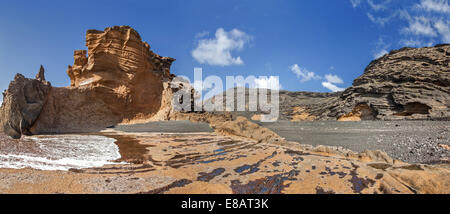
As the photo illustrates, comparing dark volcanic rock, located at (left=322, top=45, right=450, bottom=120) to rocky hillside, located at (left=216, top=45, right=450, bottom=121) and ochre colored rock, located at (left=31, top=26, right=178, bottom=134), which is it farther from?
ochre colored rock, located at (left=31, top=26, right=178, bottom=134)

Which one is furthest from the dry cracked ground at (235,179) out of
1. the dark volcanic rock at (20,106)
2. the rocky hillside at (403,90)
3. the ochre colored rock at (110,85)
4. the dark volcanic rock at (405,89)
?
the ochre colored rock at (110,85)

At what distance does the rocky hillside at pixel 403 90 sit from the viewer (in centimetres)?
1464

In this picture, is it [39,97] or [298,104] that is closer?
[39,97]

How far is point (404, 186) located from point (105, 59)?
23902mm

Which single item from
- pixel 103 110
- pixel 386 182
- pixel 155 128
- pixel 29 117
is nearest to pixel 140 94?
pixel 103 110

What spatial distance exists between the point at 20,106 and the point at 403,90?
95.6 ft

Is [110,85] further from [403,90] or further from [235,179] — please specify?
[403,90]

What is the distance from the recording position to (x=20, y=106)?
11.9 m

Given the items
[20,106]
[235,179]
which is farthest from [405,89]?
[20,106]

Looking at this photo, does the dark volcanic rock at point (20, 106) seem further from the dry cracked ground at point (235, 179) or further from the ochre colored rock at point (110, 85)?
the dry cracked ground at point (235, 179)

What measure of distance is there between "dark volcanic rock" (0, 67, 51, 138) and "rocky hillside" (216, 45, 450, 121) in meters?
25.8

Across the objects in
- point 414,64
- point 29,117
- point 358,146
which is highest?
point 414,64
